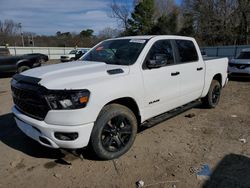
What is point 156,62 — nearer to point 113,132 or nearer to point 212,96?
point 113,132

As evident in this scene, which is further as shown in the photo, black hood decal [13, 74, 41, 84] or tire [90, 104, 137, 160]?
tire [90, 104, 137, 160]

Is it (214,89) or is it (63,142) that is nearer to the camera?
(63,142)

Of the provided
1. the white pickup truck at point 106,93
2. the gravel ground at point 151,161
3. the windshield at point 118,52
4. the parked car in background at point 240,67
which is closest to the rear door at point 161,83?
the white pickup truck at point 106,93

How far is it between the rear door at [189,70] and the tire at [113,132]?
162 centimetres

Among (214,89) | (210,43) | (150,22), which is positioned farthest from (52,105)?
(150,22)

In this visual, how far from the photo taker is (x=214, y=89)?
6457 mm

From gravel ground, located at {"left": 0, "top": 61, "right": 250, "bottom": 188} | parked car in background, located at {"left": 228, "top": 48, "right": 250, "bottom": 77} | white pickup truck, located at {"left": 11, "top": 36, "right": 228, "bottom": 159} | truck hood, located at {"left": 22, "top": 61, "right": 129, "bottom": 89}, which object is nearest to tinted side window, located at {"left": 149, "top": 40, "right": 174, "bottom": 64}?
white pickup truck, located at {"left": 11, "top": 36, "right": 228, "bottom": 159}

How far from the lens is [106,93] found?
3.44 m

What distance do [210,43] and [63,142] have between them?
35.2m

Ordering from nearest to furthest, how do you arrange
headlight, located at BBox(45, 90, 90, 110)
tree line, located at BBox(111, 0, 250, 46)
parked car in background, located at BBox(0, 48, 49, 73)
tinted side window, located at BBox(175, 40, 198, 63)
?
headlight, located at BBox(45, 90, 90, 110)
tinted side window, located at BBox(175, 40, 198, 63)
parked car in background, located at BBox(0, 48, 49, 73)
tree line, located at BBox(111, 0, 250, 46)

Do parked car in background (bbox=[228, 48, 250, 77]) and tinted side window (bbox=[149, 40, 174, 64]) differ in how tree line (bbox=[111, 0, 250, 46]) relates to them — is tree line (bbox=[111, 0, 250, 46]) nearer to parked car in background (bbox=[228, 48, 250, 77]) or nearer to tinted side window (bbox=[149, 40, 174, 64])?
parked car in background (bbox=[228, 48, 250, 77])

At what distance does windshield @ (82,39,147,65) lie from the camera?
4.24 m

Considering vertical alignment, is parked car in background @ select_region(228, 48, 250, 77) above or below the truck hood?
below

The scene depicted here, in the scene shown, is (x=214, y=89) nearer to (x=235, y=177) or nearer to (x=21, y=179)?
(x=235, y=177)
